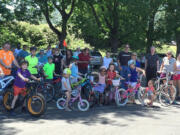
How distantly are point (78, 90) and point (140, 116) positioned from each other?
6.69 ft

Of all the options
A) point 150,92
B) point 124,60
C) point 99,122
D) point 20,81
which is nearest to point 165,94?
point 150,92

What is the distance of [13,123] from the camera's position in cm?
695

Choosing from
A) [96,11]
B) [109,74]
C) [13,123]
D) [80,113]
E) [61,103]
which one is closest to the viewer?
[13,123]

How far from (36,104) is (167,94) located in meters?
4.61

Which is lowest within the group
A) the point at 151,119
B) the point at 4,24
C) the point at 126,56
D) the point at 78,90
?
the point at 151,119

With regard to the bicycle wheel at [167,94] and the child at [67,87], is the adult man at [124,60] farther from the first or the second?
the child at [67,87]

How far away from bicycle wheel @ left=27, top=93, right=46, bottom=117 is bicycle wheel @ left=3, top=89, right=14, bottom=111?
79 centimetres

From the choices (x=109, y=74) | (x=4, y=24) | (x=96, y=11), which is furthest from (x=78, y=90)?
(x=96, y=11)

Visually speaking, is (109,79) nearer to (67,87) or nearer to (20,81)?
(67,87)

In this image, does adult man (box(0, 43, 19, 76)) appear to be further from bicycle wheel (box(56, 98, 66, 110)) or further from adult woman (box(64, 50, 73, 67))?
adult woman (box(64, 50, 73, 67))

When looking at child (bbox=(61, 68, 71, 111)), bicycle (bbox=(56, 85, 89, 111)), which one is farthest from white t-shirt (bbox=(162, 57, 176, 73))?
child (bbox=(61, 68, 71, 111))

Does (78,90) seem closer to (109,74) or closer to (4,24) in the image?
(109,74)

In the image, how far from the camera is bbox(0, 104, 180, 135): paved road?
629cm

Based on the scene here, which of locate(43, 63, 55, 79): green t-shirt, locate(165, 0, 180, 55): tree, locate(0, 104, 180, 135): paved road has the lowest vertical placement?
locate(0, 104, 180, 135): paved road
